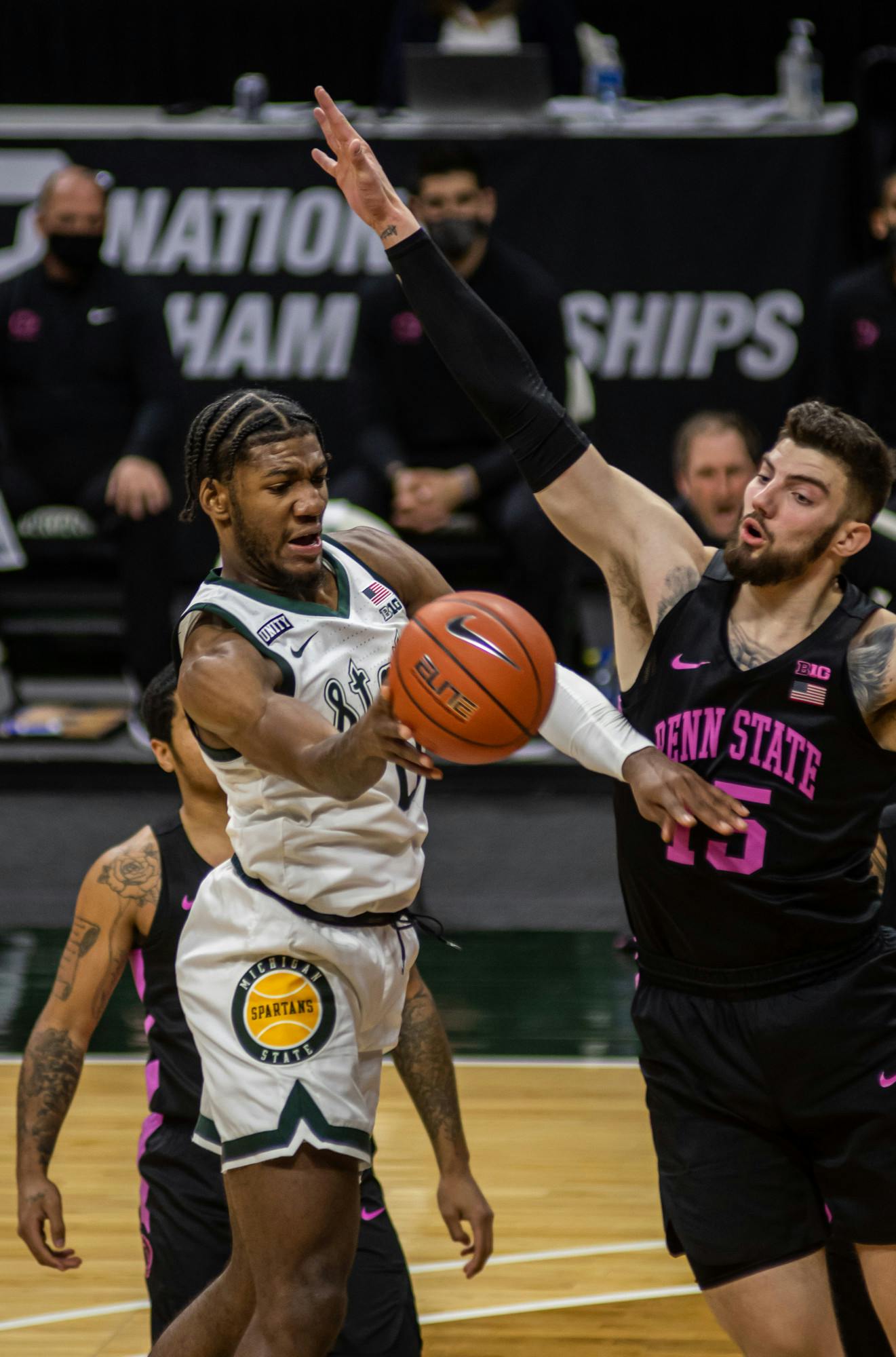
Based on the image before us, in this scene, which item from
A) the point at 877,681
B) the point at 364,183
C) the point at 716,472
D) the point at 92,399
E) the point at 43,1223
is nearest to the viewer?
the point at 877,681

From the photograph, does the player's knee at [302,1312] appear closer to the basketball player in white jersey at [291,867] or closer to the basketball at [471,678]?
the basketball player in white jersey at [291,867]

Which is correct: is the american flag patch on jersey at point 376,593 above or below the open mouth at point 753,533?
below

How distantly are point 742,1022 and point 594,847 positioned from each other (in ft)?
15.1

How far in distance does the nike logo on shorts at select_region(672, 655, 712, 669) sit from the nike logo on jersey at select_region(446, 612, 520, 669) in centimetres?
50

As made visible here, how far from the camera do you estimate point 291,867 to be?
3441 millimetres

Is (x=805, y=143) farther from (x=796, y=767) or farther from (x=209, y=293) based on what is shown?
(x=796, y=767)

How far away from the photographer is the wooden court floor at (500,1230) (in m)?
4.30

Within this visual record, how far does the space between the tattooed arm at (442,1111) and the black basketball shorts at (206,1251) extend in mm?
200

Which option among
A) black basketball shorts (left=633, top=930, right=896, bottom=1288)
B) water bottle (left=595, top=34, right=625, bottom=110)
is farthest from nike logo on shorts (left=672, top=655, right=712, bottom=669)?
water bottle (left=595, top=34, right=625, bottom=110)

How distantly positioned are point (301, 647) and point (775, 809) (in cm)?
89

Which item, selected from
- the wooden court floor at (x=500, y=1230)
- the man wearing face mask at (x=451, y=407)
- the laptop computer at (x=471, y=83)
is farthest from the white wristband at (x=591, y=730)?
the laptop computer at (x=471, y=83)

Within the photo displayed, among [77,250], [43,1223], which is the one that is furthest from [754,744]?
[77,250]

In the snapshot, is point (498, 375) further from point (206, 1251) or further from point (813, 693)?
point (206, 1251)

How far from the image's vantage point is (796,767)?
338 cm
